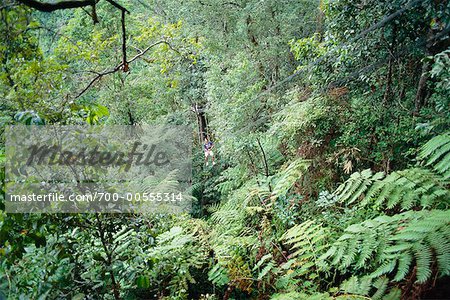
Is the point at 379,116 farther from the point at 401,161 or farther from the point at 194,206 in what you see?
the point at 194,206

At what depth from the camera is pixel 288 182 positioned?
11.1 feet

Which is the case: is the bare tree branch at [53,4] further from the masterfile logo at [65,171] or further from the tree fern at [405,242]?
the tree fern at [405,242]

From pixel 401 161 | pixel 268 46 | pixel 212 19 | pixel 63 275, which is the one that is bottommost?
pixel 63 275

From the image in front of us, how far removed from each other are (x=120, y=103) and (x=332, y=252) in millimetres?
6840

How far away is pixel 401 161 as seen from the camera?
338cm

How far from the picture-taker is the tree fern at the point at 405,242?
161 centimetres

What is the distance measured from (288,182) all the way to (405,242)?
5.47 ft

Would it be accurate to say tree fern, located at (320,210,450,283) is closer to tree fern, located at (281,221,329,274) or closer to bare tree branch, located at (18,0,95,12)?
tree fern, located at (281,221,329,274)

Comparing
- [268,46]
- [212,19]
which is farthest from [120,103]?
[268,46]

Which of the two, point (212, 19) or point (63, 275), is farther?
point (212, 19)

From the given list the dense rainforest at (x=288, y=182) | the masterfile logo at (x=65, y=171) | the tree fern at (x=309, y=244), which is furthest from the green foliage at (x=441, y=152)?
the masterfile logo at (x=65, y=171)

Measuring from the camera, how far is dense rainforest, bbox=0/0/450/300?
1.94 metres

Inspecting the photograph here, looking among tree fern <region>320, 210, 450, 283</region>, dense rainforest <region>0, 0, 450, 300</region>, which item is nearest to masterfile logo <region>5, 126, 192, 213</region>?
dense rainforest <region>0, 0, 450, 300</region>

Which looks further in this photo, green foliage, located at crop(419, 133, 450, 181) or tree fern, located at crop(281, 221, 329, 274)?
tree fern, located at crop(281, 221, 329, 274)
